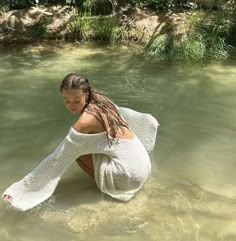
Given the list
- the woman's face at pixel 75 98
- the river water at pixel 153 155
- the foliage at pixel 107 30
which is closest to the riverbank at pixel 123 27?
the foliage at pixel 107 30

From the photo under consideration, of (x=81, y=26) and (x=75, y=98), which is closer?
(x=75, y=98)

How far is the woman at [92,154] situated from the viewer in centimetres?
355

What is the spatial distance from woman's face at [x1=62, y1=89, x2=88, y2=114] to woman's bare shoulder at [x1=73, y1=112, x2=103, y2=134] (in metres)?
0.07

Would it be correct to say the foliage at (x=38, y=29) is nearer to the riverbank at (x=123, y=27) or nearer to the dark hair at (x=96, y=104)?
the riverbank at (x=123, y=27)

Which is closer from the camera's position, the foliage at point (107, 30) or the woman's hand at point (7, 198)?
the woman's hand at point (7, 198)

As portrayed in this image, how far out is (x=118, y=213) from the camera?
3.74 meters

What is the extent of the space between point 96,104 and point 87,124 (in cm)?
17

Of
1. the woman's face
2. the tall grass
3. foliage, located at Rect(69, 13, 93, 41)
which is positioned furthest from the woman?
foliage, located at Rect(69, 13, 93, 41)

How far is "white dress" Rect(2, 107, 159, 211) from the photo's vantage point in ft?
11.9

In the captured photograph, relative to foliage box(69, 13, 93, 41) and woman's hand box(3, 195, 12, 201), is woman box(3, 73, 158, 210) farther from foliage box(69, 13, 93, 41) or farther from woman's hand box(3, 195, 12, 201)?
foliage box(69, 13, 93, 41)

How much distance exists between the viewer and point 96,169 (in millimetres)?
3805

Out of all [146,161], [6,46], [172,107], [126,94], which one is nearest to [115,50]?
[6,46]

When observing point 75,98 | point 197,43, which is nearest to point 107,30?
point 197,43

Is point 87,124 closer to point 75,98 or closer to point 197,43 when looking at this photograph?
point 75,98
